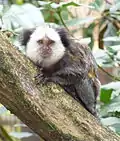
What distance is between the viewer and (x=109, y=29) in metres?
2.98

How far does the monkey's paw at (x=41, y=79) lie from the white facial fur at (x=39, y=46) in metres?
0.22

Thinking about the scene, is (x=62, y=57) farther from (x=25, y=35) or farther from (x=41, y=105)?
(x=41, y=105)

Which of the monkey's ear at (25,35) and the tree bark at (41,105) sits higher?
the monkey's ear at (25,35)

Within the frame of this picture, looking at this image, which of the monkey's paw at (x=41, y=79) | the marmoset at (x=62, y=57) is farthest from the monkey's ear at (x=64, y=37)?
the monkey's paw at (x=41, y=79)

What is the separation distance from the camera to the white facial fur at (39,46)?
185cm

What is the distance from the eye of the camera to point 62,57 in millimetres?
1841

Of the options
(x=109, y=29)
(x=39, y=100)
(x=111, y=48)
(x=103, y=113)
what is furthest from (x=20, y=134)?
(x=109, y=29)

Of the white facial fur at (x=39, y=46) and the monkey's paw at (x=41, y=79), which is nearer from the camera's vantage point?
the monkey's paw at (x=41, y=79)

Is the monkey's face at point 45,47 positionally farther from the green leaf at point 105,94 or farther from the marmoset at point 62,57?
the green leaf at point 105,94

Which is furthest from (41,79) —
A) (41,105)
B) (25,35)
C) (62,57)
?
(25,35)

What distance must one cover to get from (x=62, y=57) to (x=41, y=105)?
1.15ft

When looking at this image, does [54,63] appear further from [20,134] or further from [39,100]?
[20,134]

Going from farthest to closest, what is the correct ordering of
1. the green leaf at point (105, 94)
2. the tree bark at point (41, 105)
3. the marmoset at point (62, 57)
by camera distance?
the green leaf at point (105, 94) → the marmoset at point (62, 57) → the tree bark at point (41, 105)

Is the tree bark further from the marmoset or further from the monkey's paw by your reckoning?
the marmoset
